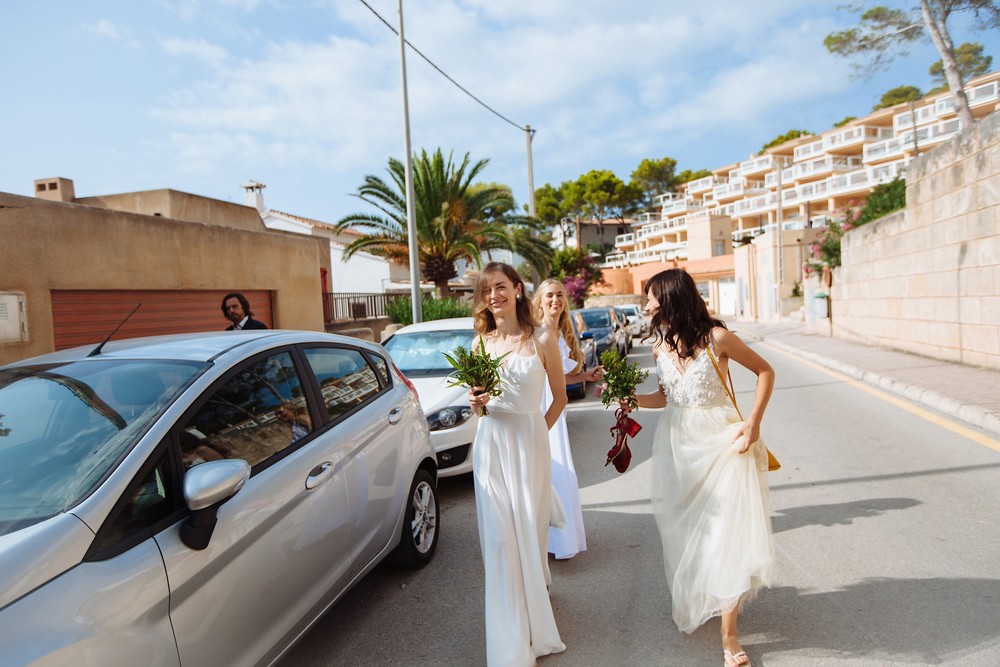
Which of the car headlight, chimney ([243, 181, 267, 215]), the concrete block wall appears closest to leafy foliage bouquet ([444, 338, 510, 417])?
the car headlight

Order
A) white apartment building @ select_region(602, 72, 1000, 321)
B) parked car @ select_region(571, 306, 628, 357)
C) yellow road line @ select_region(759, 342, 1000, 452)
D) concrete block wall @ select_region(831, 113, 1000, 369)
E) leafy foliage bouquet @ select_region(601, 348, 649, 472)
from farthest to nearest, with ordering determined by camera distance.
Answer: white apartment building @ select_region(602, 72, 1000, 321) < parked car @ select_region(571, 306, 628, 357) < concrete block wall @ select_region(831, 113, 1000, 369) < yellow road line @ select_region(759, 342, 1000, 452) < leafy foliage bouquet @ select_region(601, 348, 649, 472)

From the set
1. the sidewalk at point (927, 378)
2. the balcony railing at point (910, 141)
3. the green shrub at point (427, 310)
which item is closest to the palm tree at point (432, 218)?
the green shrub at point (427, 310)

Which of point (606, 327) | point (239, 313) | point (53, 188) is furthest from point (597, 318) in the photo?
point (53, 188)

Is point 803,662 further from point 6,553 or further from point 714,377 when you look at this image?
point 6,553

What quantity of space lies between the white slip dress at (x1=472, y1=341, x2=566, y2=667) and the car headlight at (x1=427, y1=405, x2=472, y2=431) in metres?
2.53

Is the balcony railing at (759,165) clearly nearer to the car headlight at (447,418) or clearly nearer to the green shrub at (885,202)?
the green shrub at (885,202)

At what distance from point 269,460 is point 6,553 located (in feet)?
3.68

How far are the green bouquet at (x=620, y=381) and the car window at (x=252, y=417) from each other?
161 centimetres

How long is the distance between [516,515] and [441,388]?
3.28m

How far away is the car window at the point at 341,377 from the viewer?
368 cm

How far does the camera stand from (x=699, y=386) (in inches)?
127

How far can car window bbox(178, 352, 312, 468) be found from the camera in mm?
2646

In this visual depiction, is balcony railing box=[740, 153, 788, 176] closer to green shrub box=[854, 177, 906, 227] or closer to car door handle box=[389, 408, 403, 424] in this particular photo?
green shrub box=[854, 177, 906, 227]

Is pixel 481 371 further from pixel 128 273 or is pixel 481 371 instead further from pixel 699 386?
pixel 128 273
